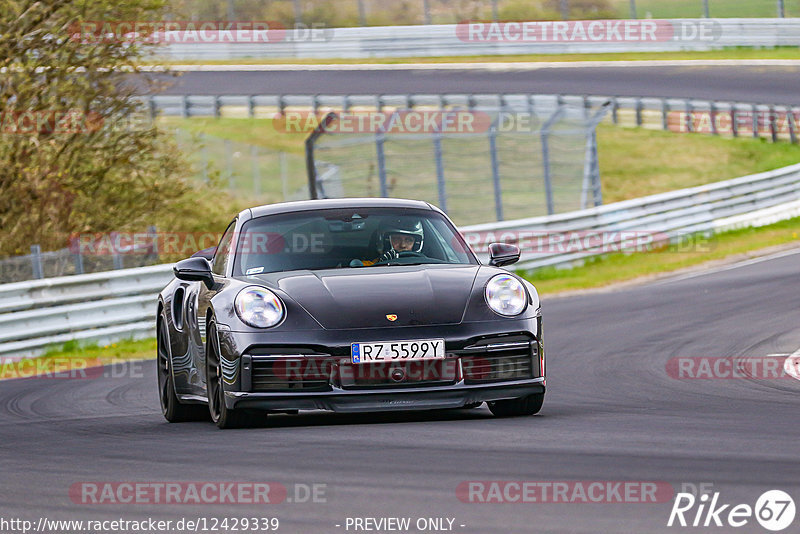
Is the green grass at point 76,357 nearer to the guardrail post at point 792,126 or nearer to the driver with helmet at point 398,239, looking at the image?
the driver with helmet at point 398,239

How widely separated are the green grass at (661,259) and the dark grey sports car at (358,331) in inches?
452

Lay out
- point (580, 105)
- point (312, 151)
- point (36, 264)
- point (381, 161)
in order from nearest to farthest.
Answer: point (36, 264) → point (312, 151) → point (381, 161) → point (580, 105)

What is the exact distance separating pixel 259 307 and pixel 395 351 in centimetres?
78

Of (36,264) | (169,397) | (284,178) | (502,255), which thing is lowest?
(284,178)

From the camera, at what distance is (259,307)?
25.2ft

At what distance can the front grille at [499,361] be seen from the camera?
7.59 metres

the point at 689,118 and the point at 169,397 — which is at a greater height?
the point at 169,397

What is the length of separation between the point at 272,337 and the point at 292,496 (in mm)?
2169

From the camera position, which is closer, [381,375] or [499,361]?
[381,375]

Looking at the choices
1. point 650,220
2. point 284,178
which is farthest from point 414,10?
point 650,220

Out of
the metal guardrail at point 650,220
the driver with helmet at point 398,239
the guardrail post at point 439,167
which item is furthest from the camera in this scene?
the metal guardrail at point 650,220

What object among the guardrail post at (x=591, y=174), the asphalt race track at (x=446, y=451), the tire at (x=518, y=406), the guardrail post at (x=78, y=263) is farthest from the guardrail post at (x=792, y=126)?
the tire at (x=518, y=406)

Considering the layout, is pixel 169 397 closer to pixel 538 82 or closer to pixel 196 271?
pixel 196 271

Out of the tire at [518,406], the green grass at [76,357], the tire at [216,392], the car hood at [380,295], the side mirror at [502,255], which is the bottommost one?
the green grass at [76,357]
